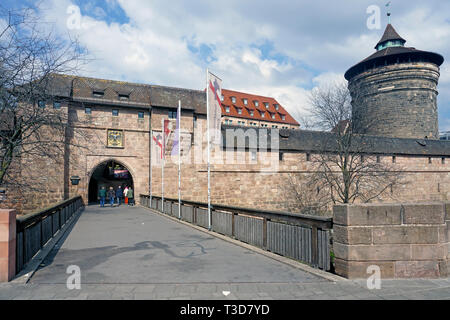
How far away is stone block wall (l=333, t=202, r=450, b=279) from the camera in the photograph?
4.71 metres

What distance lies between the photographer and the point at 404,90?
4100 cm

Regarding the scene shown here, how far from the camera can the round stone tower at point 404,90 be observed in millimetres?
40719

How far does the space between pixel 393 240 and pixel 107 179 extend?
29847mm

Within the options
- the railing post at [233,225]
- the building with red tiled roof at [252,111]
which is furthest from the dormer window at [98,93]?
the building with red tiled roof at [252,111]

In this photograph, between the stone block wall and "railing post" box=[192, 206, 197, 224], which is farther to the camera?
"railing post" box=[192, 206, 197, 224]

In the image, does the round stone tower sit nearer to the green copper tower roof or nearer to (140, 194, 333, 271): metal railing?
the green copper tower roof

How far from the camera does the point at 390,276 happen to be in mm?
4746

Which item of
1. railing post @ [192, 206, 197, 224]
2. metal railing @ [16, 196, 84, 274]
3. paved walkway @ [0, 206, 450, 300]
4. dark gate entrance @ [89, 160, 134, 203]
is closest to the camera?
paved walkway @ [0, 206, 450, 300]

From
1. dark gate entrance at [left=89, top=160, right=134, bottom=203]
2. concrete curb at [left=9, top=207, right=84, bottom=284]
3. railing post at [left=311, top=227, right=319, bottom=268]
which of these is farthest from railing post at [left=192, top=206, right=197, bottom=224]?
dark gate entrance at [left=89, top=160, right=134, bottom=203]

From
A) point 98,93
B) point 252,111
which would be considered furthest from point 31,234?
point 252,111

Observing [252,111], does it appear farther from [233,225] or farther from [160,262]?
[160,262]

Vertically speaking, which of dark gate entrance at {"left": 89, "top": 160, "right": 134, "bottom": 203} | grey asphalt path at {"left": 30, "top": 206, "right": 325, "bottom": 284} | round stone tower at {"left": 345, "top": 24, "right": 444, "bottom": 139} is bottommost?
grey asphalt path at {"left": 30, "top": 206, "right": 325, "bottom": 284}

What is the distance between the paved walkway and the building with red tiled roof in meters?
50.8

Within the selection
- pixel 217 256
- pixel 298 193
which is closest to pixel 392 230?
pixel 217 256
